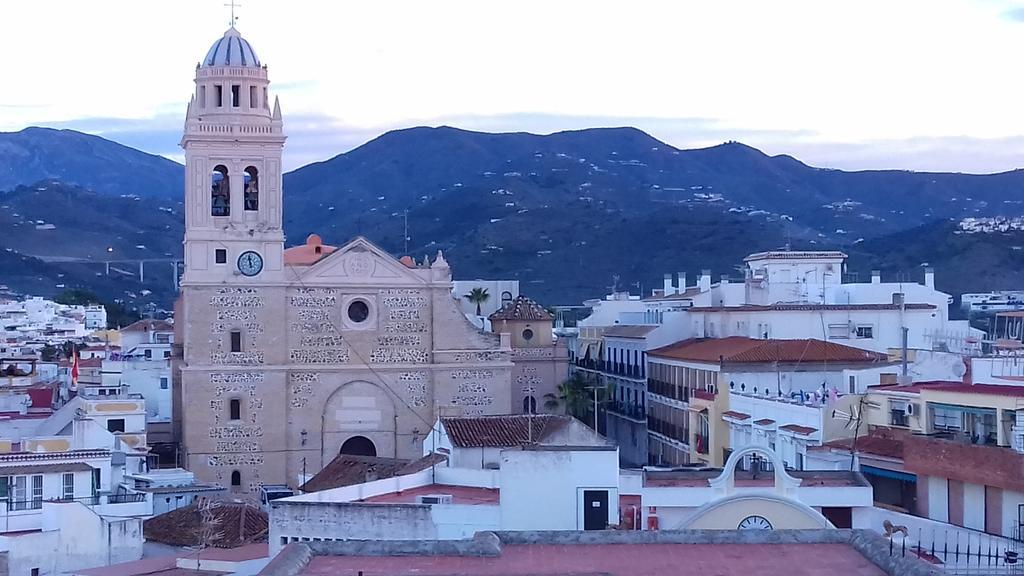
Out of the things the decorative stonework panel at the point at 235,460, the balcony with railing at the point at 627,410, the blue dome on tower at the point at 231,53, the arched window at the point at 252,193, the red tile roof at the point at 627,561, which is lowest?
the decorative stonework panel at the point at 235,460

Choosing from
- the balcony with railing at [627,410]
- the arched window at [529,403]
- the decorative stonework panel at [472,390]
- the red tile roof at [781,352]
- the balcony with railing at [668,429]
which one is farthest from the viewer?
the arched window at [529,403]

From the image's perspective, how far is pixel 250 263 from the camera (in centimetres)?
4516

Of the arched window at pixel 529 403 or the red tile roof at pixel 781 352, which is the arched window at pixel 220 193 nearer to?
the arched window at pixel 529 403

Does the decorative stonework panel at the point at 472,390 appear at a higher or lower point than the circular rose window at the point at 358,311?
lower

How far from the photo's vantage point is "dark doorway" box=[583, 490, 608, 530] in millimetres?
21359

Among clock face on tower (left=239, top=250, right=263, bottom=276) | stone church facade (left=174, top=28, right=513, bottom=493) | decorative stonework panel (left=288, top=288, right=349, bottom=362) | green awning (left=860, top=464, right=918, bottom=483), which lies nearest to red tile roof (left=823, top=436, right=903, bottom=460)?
green awning (left=860, top=464, right=918, bottom=483)

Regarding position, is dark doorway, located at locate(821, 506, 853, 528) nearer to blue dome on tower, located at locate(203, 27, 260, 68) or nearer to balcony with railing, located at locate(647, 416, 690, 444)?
balcony with railing, located at locate(647, 416, 690, 444)

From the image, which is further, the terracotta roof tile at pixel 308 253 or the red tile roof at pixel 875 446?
the terracotta roof tile at pixel 308 253

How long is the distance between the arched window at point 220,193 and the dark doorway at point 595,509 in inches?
1021

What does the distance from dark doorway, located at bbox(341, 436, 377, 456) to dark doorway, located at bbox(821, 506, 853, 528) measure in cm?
2431

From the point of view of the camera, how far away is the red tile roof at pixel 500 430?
29.7 metres

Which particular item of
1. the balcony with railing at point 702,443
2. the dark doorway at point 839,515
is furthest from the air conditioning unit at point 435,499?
the balcony with railing at point 702,443

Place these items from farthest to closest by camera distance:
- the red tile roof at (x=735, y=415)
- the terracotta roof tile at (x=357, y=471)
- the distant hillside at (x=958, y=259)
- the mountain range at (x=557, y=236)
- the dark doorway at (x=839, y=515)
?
1. the mountain range at (x=557, y=236)
2. the distant hillside at (x=958, y=259)
3. the red tile roof at (x=735, y=415)
4. the terracotta roof tile at (x=357, y=471)
5. the dark doorway at (x=839, y=515)

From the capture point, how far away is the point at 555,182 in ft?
609
